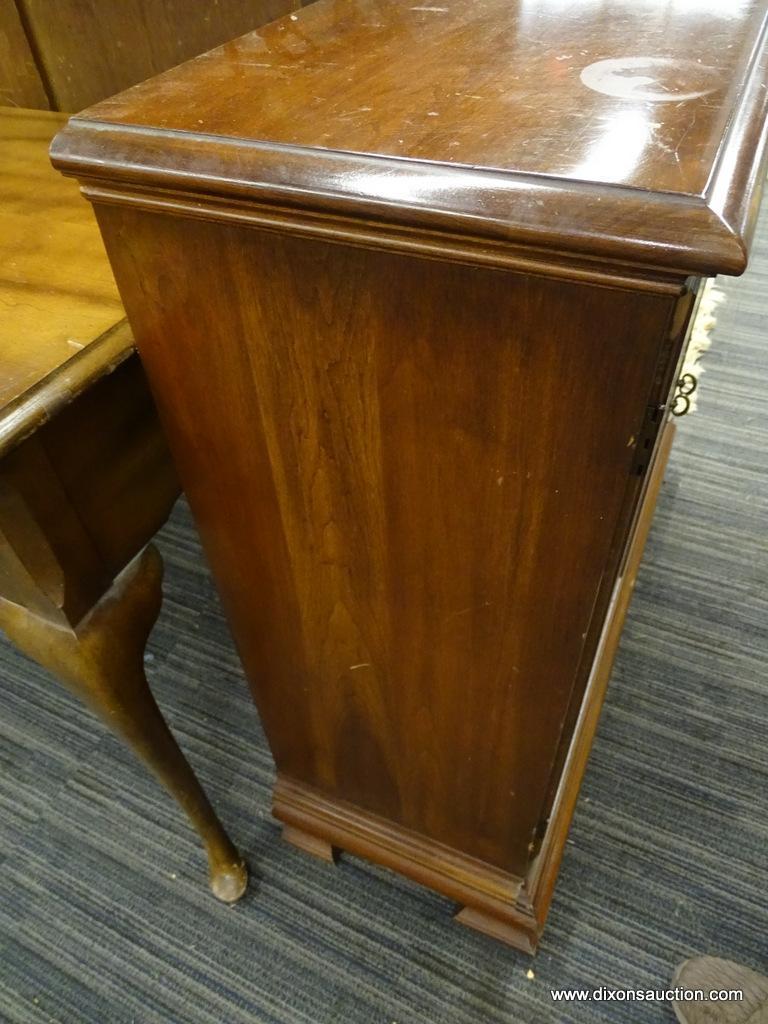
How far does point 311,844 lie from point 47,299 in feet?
2.45

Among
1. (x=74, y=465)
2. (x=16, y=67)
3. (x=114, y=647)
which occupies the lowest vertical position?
(x=114, y=647)

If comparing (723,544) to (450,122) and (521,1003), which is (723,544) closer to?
(521,1003)

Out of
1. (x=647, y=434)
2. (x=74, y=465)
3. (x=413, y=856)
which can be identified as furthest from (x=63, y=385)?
(x=413, y=856)

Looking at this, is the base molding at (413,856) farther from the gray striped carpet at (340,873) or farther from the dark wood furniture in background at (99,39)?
the dark wood furniture in background at (99,39)

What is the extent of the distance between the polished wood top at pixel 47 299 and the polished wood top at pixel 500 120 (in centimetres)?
13

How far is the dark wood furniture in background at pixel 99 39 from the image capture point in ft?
2.41

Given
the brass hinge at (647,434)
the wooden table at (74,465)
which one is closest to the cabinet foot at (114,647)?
the wooden table at (74,465)

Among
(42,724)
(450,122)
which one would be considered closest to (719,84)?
(450,122)

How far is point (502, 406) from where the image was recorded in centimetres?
45

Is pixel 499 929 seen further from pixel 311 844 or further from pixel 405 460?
pixel 405 460

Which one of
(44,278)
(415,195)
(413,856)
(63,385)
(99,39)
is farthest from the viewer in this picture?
(413,856)

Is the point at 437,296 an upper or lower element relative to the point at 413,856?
upper

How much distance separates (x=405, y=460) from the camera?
510mm

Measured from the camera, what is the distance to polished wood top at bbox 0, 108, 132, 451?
1.59 ft
